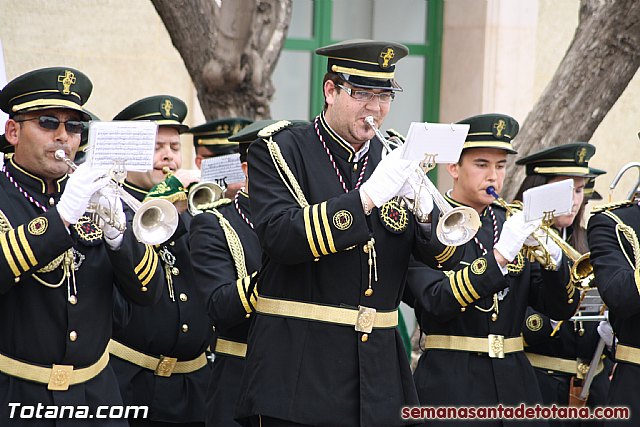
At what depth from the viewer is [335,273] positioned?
5.23 metres

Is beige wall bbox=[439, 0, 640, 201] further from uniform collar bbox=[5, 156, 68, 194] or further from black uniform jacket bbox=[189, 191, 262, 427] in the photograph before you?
uniform collar bbox=[5, 156, 68, 194]

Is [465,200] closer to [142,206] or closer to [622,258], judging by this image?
[622,258]

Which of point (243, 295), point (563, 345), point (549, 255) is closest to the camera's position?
point (243, 295)

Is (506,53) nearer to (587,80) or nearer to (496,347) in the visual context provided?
(587,80)

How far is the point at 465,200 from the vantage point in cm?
677

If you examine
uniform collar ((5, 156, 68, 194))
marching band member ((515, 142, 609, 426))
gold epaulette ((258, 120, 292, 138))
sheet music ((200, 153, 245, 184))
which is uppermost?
gold epaulette ((258, 120, 292, 138))

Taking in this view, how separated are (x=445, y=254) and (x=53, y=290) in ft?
5.27

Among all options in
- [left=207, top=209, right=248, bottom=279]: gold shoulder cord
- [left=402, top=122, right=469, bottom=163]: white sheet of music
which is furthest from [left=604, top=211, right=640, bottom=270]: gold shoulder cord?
[left=207, top=209, right=248, bottom=279]: gold shoulder cord

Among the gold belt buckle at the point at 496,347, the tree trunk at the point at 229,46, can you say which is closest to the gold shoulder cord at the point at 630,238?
the gold belt buckle at the point at 496,347

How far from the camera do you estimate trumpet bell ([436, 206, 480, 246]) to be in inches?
207

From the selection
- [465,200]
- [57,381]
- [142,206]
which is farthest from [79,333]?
[465,200]

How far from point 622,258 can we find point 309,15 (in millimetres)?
6823

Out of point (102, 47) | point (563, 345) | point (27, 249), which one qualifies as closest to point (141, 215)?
point (27, 249)

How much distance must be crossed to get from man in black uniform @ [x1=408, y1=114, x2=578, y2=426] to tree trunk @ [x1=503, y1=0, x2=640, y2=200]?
2.69 metres
